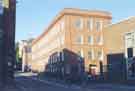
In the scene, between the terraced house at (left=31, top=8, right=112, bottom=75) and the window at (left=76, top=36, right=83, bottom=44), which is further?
the window at (left=76, top=36, right=83, bottom=44)

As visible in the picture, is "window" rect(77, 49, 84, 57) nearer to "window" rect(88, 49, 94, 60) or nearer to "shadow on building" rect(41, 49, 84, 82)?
→ "shadow on building" rect(41, 49, 84, 82)

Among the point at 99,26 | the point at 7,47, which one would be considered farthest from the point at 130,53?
the point at 99,26

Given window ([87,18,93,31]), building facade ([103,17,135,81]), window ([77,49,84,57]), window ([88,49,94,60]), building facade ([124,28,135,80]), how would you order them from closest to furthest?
building facade ([124,28,135,80]) < building facade ([103,17,135,81]) < window ([77,49,84,57]) < window ([88,49,94,60]) < window ([87,18,93,31])

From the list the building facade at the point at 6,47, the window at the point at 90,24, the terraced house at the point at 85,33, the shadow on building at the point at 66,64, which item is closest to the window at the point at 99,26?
the terraced house at the point at 85,33

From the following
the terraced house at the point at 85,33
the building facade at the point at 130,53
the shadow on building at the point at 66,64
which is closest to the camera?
the building facade at the point at 130,53

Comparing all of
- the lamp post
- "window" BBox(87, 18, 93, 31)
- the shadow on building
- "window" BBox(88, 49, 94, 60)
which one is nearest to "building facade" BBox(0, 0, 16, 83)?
the lamp post

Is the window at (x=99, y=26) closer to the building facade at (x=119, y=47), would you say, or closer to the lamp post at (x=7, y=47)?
the building facade at (x=119, y=47)

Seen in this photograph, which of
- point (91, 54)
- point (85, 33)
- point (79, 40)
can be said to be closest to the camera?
point (79, 40)

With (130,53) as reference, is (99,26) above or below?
above

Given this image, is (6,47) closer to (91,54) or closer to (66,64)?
(66,64)

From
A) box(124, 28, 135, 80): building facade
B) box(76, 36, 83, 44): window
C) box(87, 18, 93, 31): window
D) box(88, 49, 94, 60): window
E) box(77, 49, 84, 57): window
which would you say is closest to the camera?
box(124, 28, 135, 80): building facade

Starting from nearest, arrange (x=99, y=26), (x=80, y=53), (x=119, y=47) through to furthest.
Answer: (x=119, y=47), (x=80, y=53), (x=99, y=26)

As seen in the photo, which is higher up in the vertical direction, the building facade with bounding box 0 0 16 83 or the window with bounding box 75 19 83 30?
the window with bounding box 75 19 83 30

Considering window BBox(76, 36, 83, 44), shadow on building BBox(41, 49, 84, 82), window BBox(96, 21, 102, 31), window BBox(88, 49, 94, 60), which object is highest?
window BBox(96, 21, 102, 31)
